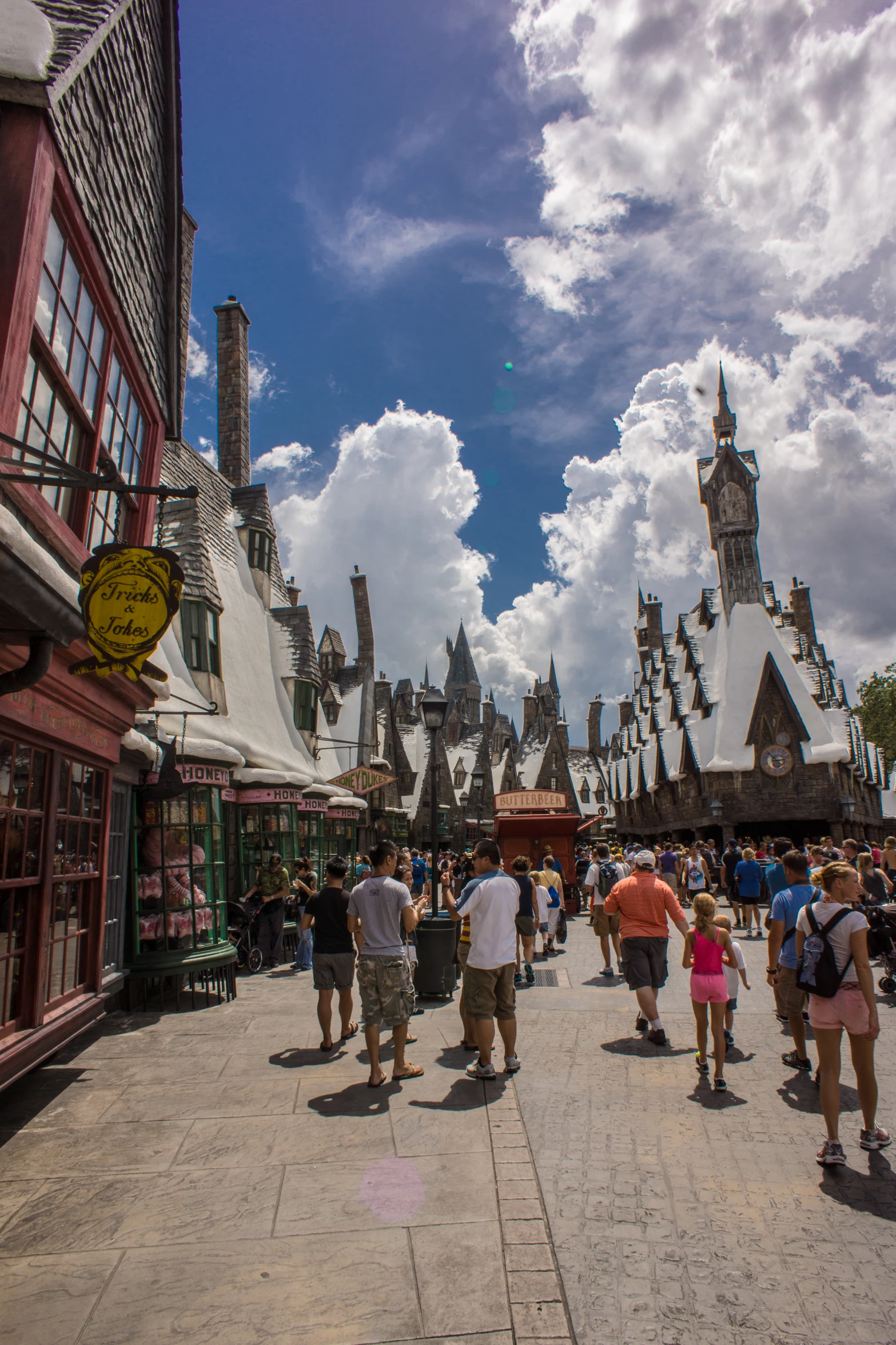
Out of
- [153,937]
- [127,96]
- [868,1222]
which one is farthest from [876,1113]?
[127,96]

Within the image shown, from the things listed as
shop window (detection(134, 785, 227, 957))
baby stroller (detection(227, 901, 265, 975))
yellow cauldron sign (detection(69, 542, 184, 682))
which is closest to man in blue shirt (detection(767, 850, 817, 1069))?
yellow cauldron sign (detection(69, 542, 184, 682))

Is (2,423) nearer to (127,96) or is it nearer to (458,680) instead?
(127,96)

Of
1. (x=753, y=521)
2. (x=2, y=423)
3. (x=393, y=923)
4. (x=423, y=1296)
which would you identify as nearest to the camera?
(x=423, y=1296)

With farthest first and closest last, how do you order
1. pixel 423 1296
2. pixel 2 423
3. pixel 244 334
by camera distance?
pixel 244 334 → pixel 2 423 → pixel 423 1296

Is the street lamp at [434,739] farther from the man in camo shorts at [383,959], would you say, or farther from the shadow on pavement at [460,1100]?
the shadow on pavement at [460,1100]

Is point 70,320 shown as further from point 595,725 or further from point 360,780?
point 595,725

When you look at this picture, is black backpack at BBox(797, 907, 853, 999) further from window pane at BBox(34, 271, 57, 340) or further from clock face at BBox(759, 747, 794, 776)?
clock face at BBox(759, 747, 794, 776)

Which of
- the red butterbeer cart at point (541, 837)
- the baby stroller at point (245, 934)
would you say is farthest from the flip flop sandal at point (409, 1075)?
the red butterbeer cart at point (541, 837)

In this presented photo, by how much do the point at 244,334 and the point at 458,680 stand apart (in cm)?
8113

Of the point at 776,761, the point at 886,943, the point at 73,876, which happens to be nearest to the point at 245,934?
the point at 73,876

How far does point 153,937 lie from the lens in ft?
28.3

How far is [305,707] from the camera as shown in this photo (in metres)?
18.5

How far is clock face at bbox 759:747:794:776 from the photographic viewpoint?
3631cm

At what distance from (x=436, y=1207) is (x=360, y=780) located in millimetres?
13749
